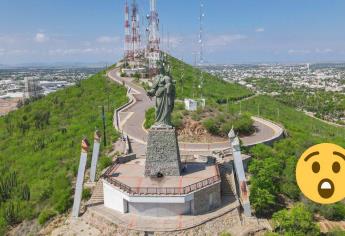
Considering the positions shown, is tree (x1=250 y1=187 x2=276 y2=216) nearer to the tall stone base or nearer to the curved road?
the tall stone base

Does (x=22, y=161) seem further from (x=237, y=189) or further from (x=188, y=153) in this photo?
(x=237, y=189)

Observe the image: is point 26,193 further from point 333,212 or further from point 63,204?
point 333,212

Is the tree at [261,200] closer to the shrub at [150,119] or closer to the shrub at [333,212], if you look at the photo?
the shrub at [333,212]

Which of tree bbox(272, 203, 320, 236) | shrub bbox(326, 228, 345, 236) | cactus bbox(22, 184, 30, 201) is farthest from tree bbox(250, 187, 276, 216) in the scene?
cactus bbox(22, 184, 30, 201)

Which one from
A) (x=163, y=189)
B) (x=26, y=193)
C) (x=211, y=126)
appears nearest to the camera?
(x=163, y=189)

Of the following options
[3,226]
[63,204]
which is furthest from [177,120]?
[3,226]

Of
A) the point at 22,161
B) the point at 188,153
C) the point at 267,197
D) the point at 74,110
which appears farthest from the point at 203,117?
the point at 74,110

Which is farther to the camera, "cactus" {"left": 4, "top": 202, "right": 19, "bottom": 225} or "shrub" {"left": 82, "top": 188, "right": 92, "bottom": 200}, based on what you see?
"cactus" {"left": 4, "top": 202, "right": 19, "bottom": 225}
